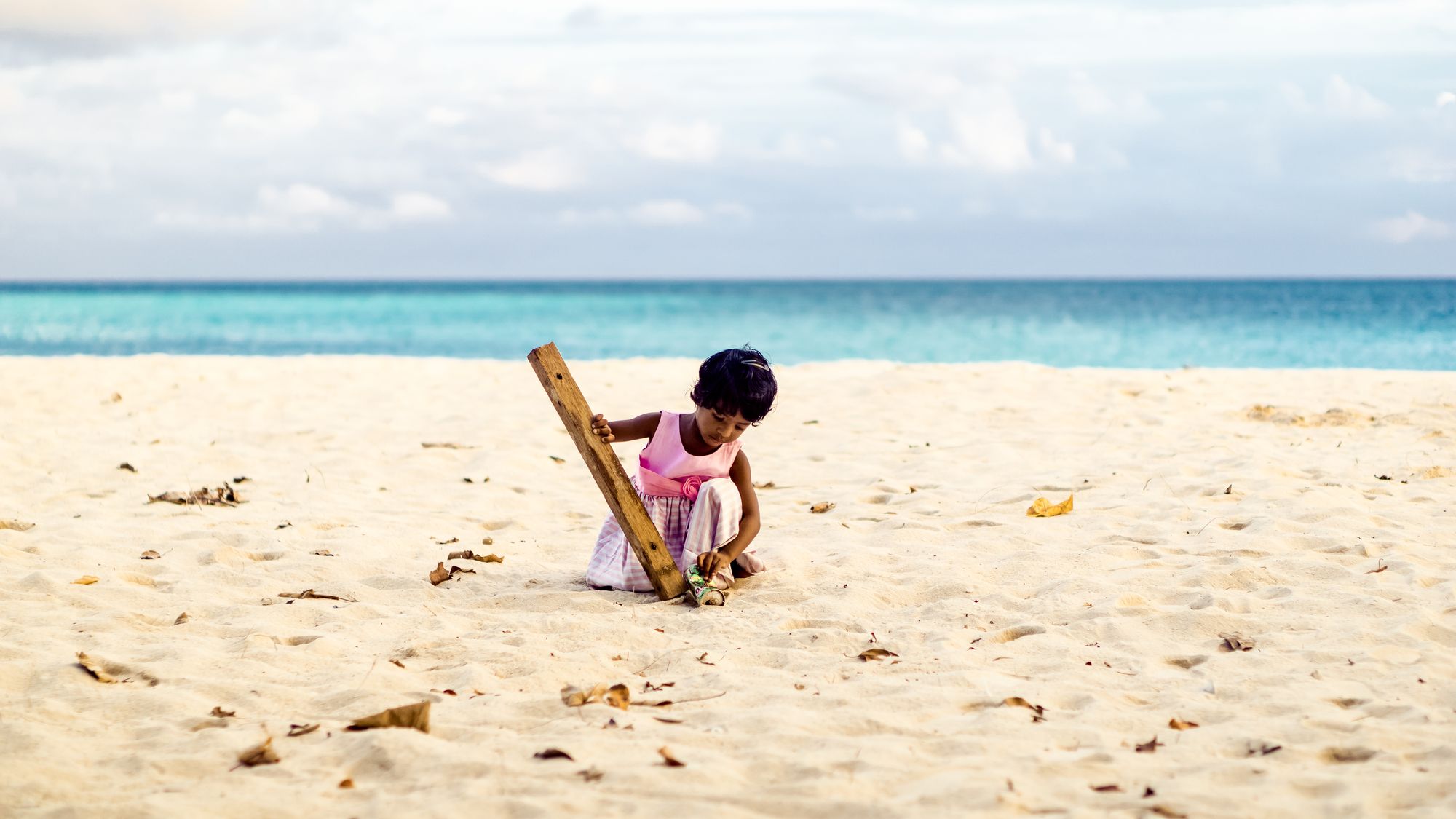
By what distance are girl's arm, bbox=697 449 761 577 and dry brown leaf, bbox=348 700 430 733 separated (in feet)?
4.59

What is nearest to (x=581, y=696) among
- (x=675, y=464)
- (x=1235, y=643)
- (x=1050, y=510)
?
(x=675, y=464)

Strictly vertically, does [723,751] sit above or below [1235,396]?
below

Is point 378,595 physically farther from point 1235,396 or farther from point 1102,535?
point 1235,396

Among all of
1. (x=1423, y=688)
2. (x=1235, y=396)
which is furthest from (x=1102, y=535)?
(x=1235, y=396)

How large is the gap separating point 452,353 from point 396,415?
1577 centimetres

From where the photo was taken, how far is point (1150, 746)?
8.52 feet

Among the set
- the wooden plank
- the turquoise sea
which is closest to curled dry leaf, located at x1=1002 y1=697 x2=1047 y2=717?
the wooden plank

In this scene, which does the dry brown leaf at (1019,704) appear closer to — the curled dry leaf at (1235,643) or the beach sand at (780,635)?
the beach sand at (780,635)

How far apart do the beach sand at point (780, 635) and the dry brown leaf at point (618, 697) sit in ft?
0.27

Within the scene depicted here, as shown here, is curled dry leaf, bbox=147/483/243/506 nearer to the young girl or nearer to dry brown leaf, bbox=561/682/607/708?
the young girl

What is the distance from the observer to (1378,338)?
81.7 feet

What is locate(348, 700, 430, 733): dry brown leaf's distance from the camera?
275 cm

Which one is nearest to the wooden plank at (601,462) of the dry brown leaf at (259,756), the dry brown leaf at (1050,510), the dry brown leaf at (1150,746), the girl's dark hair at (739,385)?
the girl's dark hair at (739,385)

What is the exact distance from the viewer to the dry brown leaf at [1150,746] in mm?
2584
